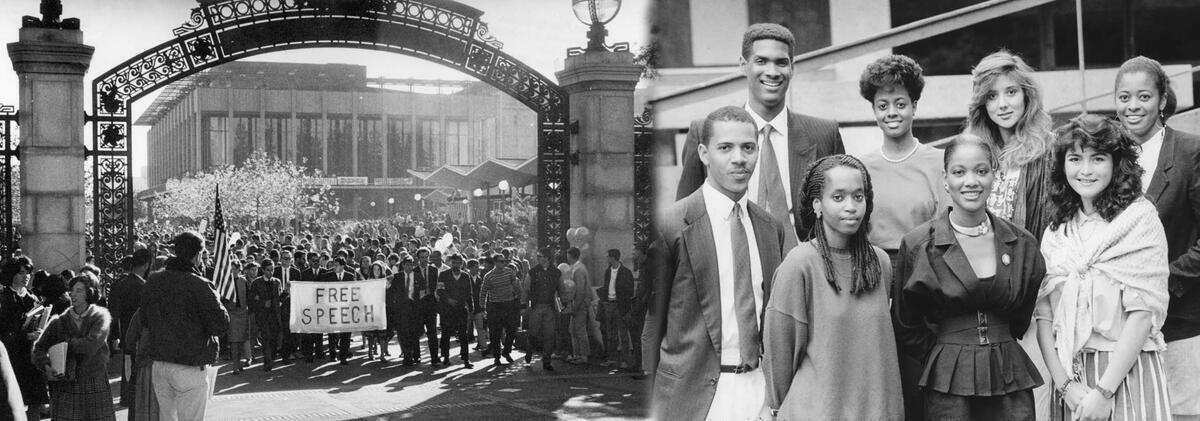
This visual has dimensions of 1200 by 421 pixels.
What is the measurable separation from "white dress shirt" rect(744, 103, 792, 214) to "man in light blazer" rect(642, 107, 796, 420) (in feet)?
0.60

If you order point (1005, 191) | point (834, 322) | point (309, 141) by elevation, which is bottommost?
point (834, 322)

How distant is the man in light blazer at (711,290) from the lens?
11.4 ft

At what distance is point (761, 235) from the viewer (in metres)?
3.59

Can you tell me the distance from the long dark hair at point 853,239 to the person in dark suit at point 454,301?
36.4 feet

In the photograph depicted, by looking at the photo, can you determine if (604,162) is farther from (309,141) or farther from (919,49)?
(309,141)

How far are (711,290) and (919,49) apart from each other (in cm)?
247

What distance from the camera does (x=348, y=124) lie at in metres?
76.3

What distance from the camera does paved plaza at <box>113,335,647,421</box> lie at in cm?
1034

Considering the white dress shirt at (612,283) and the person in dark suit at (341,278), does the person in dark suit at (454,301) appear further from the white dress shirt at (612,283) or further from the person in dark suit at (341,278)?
the white dress shirt at (612,283)

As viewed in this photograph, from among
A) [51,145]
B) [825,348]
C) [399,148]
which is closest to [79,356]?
[51,145]

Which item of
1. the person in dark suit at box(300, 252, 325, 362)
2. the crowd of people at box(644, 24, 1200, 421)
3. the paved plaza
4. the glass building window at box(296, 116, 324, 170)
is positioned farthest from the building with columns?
the crowd of people at box(644, 24, 1200, 421)

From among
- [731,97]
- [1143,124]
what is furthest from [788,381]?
[1143,124]

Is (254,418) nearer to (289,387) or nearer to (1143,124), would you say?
(289,387)

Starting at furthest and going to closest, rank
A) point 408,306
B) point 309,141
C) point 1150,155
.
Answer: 1. point 309,141
2. point 408,306
3. point 1150,155
